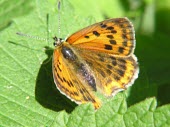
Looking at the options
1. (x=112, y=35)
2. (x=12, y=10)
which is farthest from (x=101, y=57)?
(x=12, y=10)

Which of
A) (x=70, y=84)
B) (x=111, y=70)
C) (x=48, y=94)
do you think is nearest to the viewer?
(x=70, y=84)

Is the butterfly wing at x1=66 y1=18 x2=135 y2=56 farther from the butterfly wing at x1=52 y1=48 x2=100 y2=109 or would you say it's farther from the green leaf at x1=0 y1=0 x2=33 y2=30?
the green leaf at x1=0 y1=0 x2=33 y2=30

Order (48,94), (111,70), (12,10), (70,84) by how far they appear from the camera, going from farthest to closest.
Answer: (111,70), (48,94), (70,84), (12,10)

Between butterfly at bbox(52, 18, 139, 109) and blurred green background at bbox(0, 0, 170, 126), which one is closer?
blurred green background at bbox(0, 0, 170, 126)

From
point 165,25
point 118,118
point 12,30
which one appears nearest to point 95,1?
point 165,25

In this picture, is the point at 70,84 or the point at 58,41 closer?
the point at 70,84

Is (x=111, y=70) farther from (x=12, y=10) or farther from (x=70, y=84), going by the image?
(x=12, y=10)

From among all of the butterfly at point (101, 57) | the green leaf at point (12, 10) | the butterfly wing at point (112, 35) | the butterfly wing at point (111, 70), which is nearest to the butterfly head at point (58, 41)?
the butterfly at point (101, 57)

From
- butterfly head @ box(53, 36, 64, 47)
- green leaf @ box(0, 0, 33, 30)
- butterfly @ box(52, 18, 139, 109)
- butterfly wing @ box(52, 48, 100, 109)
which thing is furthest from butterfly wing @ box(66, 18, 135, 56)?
green leaf @ box(0, 0, 33, 30)
